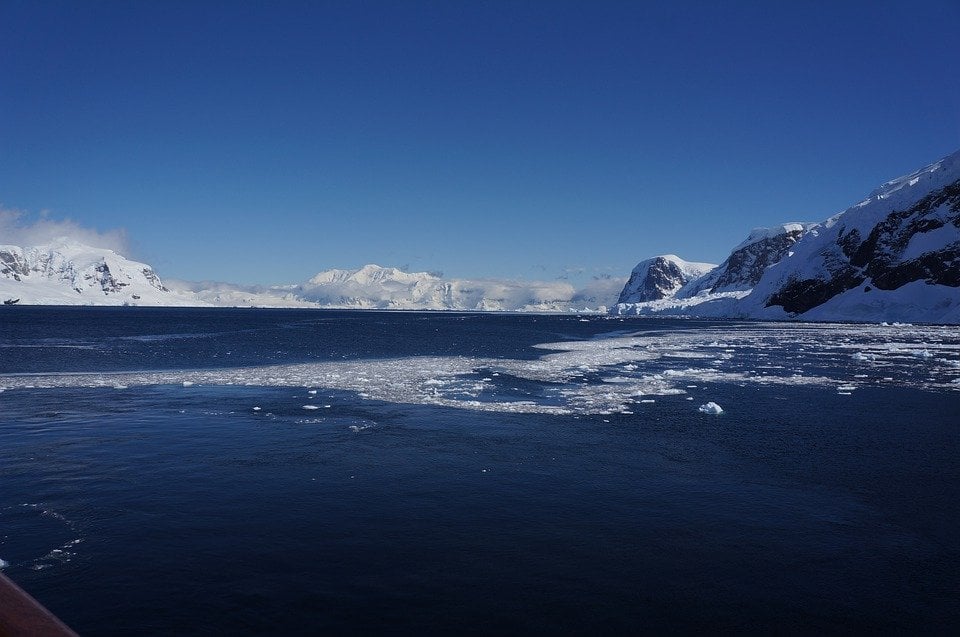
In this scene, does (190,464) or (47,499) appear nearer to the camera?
(47,499)

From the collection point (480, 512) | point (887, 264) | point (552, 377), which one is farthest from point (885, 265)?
point (480, 512)

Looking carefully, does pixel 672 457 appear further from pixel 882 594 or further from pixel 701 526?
pixel 882 594

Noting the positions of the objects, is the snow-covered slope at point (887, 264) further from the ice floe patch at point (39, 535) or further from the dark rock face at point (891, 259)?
the ice floe patch at point (39, 535)

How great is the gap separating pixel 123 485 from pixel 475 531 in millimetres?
7558

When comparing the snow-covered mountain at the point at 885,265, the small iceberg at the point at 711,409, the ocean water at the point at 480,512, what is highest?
the snow-covered mountain at the point at 885,265

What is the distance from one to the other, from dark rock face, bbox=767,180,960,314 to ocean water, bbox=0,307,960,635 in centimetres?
13464

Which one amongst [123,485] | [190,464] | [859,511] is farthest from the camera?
[190,464]

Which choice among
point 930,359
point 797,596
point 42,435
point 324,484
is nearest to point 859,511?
point 797,596

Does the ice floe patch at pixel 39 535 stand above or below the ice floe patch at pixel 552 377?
below

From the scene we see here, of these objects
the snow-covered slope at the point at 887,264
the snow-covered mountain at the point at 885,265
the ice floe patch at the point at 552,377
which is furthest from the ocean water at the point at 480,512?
the snow-covered mountain at the point at 885,265

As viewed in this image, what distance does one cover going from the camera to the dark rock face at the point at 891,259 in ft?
423

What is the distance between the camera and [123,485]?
12.1 metres

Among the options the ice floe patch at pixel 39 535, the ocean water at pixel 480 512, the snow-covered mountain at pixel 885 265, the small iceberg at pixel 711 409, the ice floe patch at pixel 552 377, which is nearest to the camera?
the ocean water at pixel 480 512

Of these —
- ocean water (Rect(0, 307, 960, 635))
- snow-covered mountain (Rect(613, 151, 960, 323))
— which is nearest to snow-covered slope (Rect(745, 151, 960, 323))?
snow-covered mountain (Rect(613, 151, 960, 323))
